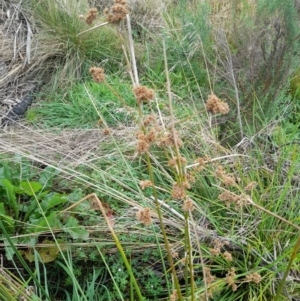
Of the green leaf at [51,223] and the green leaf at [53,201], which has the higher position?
the green leaf at [53,201]

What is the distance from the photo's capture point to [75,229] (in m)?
2.03

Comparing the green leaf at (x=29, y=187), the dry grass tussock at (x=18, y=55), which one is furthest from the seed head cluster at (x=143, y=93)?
the dry grass tussock at (x=18, y=55)

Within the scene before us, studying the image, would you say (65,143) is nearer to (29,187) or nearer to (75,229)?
(29,187)

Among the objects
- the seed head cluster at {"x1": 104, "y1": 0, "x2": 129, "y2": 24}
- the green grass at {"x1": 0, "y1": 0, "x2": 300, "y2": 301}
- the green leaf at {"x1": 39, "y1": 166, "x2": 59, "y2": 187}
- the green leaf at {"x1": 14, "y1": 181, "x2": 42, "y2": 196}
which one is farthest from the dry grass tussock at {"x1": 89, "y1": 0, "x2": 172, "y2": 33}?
the seed head cluster at {"x1": 104, "y1": 0, "x2": 129, "y2": 24}

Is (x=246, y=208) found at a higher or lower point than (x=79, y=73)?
lower

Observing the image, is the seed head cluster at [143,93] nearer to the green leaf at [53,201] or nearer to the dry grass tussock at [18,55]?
the green leaf at [53,201]

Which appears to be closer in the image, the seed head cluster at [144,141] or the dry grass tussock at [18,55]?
the seed head cluster at [144,141]

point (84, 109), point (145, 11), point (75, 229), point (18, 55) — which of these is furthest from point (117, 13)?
point (145, 11)

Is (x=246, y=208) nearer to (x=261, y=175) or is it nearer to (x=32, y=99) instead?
(x=261, y=175)

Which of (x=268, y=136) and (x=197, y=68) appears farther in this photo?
(x=197, y=68)

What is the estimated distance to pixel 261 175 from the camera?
2453mm

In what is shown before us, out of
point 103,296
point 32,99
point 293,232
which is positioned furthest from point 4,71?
point 293,232

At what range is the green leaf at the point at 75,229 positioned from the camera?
2.01 meters

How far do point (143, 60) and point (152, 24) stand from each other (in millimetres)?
677
